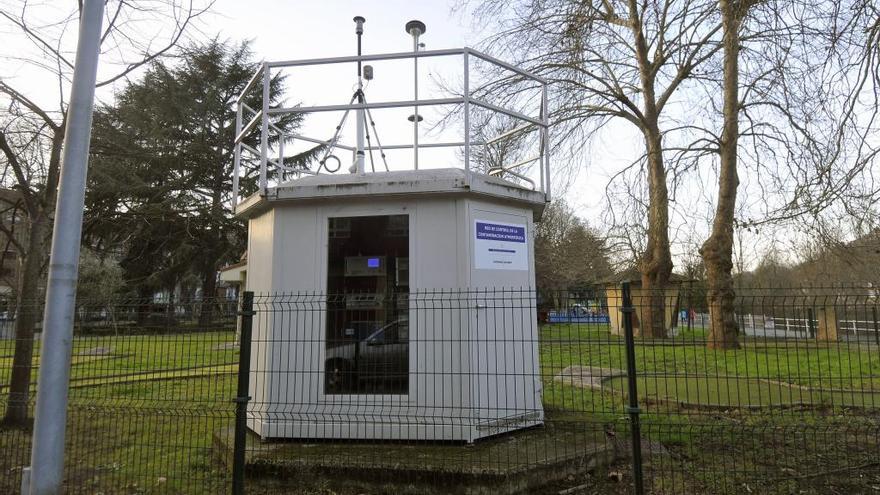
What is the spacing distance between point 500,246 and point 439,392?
65.6 inches

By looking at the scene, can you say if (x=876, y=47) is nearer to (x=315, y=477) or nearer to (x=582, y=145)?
(x=315, y=477)

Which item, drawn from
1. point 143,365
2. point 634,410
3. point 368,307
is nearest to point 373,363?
point 368,307

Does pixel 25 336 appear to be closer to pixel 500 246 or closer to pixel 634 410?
pixel 500 246

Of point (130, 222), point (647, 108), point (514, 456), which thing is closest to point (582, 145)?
point (647, 108)

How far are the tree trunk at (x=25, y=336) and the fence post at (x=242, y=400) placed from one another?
11.6ft

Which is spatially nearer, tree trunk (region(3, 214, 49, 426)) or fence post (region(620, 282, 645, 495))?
fence post (region(620, 282, 645, 495))

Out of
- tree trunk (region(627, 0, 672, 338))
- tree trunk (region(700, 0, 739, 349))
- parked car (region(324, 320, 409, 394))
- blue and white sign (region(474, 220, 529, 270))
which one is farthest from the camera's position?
tree trunk (region(627, 0, 672, 338))

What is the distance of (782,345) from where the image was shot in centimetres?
477

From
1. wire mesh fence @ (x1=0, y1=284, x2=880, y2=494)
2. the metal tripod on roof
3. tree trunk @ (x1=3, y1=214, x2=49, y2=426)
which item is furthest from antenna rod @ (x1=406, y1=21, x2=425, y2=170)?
tree trunk @ (x1=3, y1=214, x2=49, y2=426)

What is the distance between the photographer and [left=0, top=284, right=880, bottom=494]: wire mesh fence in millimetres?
4516

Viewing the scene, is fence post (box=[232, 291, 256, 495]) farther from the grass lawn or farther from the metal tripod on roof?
the metal tripod on roof

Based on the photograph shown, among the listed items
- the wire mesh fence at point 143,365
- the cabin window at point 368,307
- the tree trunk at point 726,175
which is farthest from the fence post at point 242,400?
the tree trunk at point 726,175

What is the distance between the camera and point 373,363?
211 inches

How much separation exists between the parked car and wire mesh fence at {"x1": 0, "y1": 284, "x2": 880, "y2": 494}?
0.05 ft
